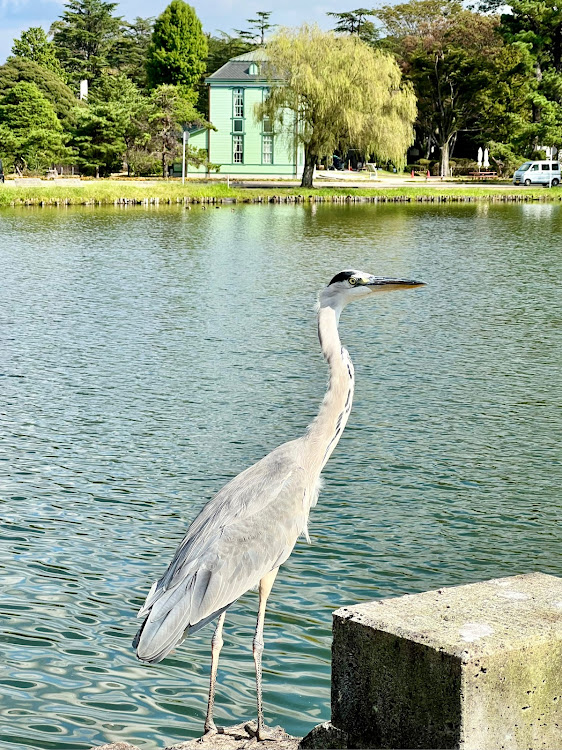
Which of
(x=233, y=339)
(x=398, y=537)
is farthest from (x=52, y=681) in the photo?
(x=233, y=339)

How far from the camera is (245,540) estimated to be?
13.0 feet

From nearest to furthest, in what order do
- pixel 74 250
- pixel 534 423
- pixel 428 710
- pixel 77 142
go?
pixel 428 710 → pixel 534 423 → pixel 74 250 → pixel 77 142

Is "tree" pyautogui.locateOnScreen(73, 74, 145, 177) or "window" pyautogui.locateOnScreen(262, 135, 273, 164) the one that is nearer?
"tree" pyautogui.locateOnScreen(73, 74, 145, 177)

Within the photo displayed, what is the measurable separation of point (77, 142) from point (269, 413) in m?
49.1

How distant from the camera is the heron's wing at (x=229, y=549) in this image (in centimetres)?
375

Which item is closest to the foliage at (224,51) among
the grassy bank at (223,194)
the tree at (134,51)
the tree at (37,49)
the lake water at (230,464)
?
the tree at (134,51)

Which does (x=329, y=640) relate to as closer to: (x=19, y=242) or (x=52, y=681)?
(x=52, y=681)

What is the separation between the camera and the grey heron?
3.77m

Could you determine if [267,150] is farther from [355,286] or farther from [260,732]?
[260,732]

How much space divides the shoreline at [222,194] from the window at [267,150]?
6.71 m

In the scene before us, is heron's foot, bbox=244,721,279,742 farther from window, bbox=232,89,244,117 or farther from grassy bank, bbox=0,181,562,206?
window, bbox=232,89,244,117

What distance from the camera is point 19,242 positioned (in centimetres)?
2959

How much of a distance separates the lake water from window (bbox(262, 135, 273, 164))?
4588 centimetres

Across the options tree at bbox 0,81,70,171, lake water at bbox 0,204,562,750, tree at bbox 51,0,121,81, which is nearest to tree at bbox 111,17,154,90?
tree at bbox 51,0,121,81
